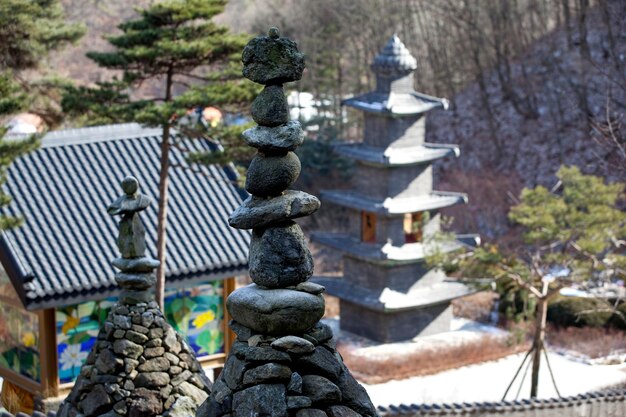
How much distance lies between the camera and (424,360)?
21.5 metres

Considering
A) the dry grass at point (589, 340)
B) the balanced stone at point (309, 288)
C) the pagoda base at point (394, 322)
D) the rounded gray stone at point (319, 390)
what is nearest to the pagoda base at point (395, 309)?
the pagoda base at point (394, 322)

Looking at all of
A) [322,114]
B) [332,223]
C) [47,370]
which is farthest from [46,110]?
[322,114]

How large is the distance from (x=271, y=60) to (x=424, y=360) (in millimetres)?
17595

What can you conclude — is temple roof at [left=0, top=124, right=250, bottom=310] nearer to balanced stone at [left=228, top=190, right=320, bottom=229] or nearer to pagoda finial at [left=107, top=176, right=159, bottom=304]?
pagoda finial at [left=107, top=176, right=159, bottom=304]

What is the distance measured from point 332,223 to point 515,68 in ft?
33.6

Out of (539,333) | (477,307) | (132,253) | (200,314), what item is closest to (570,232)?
(539,333)

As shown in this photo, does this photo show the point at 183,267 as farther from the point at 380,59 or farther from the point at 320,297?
the point at 320,297

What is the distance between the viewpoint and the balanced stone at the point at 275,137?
4.60 metres

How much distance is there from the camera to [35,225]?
1518 centimetres

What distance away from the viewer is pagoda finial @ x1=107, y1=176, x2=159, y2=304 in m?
6.90

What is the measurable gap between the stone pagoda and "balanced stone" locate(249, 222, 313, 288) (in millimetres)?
17307

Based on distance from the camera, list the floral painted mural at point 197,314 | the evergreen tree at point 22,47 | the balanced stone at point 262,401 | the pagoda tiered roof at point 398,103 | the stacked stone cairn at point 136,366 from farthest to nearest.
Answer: the pagoda tiered roof at point 398,103
the floral painted mural at point 197,314
the evergreen tree at point 22,47
the stacked stone cairn at point 136,366
the balanced stone at point 262,401

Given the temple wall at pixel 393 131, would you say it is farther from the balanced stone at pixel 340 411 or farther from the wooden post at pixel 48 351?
the balanced stone at pixel 340 411

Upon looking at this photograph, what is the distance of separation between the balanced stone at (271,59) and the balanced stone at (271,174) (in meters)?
0.36
